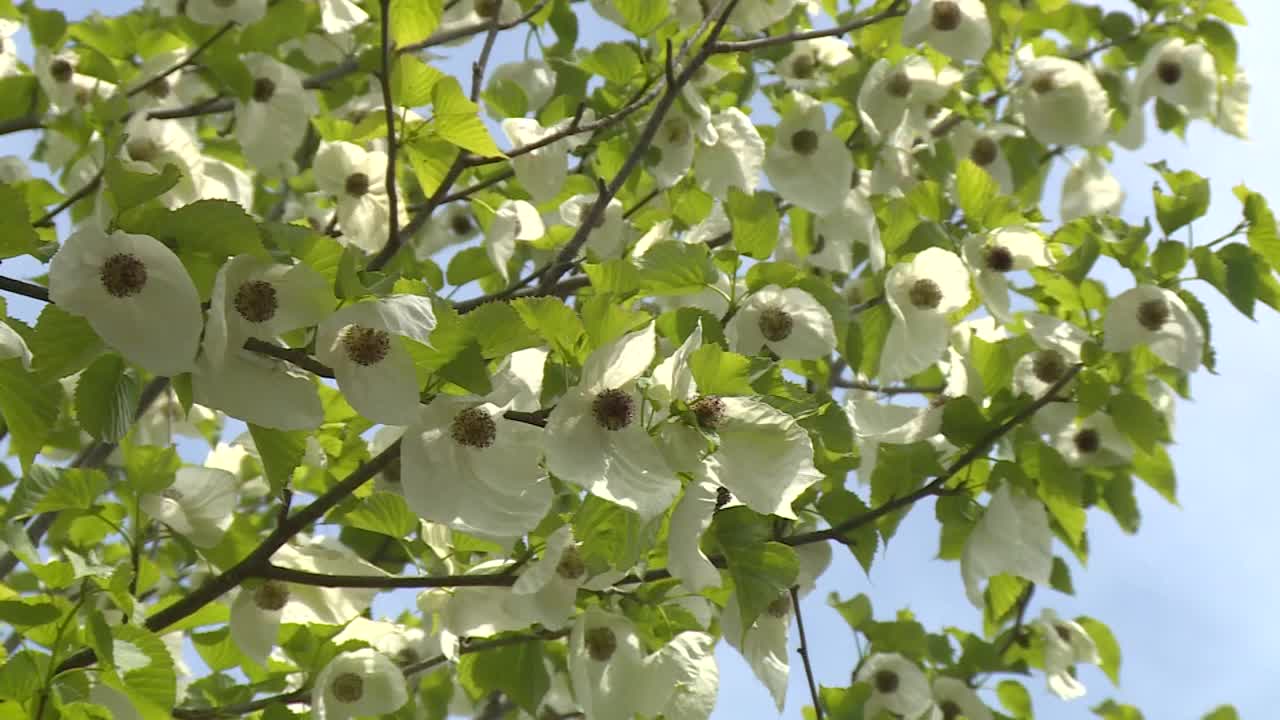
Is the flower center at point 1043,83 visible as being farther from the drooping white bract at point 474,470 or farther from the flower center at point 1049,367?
the drooping white bract at point 474,470

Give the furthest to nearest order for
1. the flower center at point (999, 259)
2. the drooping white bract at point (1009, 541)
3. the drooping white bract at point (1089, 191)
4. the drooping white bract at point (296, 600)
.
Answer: the drooping white bract at point (1089, 191), the flower center at point (999, 259), the drooping white bract at point (1009, 541), the drooping white bract at point (296, 600)

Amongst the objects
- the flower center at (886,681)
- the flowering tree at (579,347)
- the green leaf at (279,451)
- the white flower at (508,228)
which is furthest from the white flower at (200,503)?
the flower center at (886,681)

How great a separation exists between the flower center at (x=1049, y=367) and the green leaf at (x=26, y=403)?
119cm

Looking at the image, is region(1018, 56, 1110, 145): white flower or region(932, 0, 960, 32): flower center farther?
region(1018, 56, 1110, 145): white flower

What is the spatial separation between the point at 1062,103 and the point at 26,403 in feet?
5.87

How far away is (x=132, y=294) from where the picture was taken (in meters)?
0.66

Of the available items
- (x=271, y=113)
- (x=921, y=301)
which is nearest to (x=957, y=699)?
(x=921, y=301)

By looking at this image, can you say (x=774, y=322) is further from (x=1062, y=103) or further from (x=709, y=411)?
(x=1062, y=103)

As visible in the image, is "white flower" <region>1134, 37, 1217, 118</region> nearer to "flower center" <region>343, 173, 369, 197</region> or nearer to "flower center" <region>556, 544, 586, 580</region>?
"flower center" <region>343, 173, 369, 197</region>

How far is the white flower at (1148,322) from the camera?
140cm

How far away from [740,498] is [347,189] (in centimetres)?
101

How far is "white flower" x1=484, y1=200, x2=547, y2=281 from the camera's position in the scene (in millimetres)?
1549

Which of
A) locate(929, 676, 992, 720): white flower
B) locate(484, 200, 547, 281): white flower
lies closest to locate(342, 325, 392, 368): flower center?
locate(484, 200, 547, 281): white flower

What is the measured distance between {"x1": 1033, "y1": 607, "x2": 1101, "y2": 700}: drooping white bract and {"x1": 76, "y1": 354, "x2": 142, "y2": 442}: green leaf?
A: 158 centimetres
